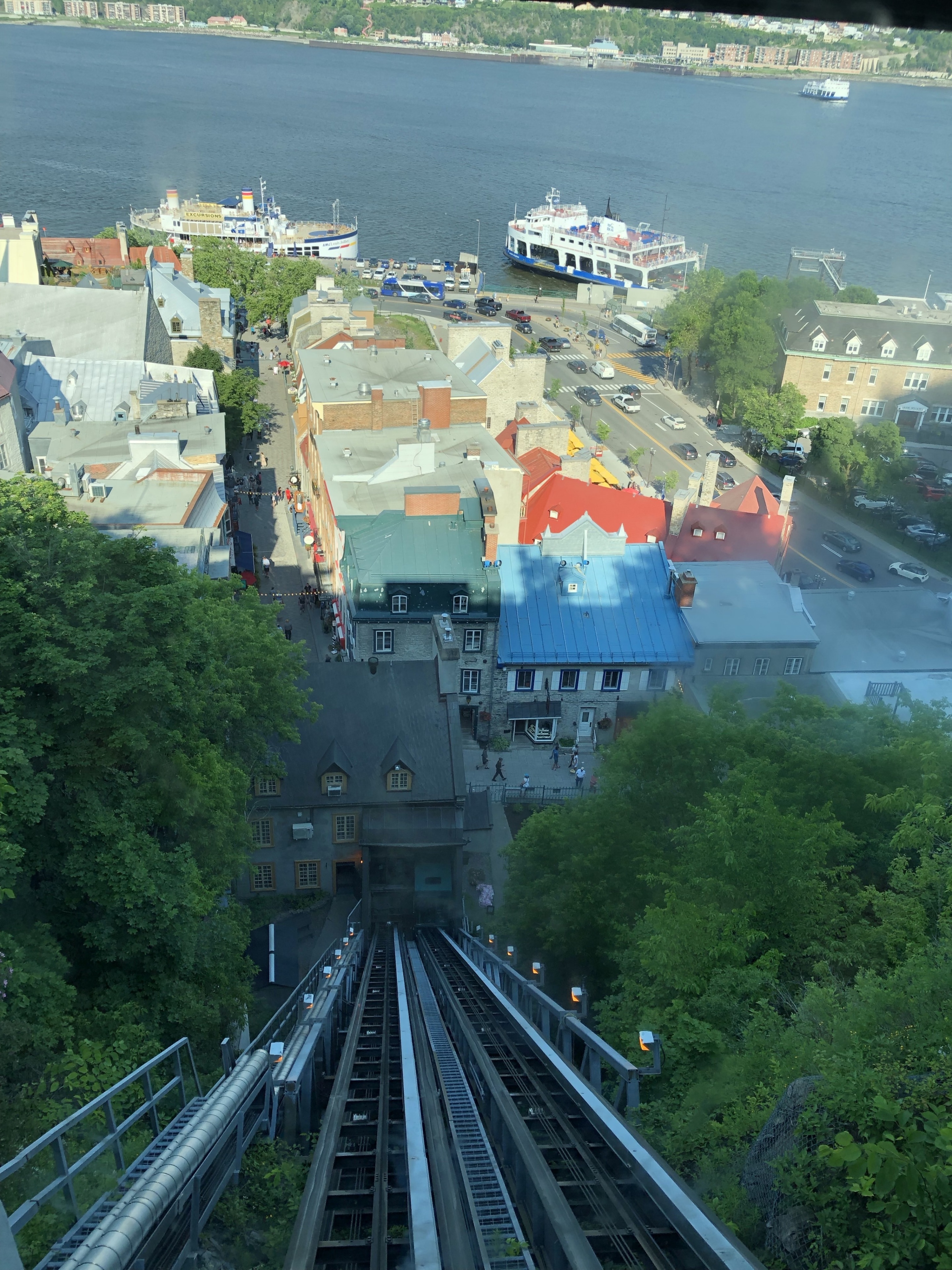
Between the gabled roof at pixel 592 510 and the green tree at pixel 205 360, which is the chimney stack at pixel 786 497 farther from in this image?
the green tree at pixel 205 360

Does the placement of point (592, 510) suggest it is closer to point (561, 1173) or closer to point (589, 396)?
point (589, 396)

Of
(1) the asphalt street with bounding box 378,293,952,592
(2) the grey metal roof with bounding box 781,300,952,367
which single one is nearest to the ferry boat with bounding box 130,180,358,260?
(1) the asphalt street with bounding box 378,293,952,592

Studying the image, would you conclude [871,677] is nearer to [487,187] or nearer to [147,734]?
[147,734]

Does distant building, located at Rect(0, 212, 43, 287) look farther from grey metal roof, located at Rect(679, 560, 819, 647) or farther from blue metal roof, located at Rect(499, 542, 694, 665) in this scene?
grey metal roof, located at Rect(679, 560, 819, 647)

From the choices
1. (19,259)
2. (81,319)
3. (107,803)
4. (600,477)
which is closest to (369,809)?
(107,803)

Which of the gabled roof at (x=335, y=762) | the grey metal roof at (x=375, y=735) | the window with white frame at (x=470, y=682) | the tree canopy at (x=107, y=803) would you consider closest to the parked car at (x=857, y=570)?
the window with white frame at (x=470, y=682)

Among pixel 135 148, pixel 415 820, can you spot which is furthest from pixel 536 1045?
pixel 135 148
